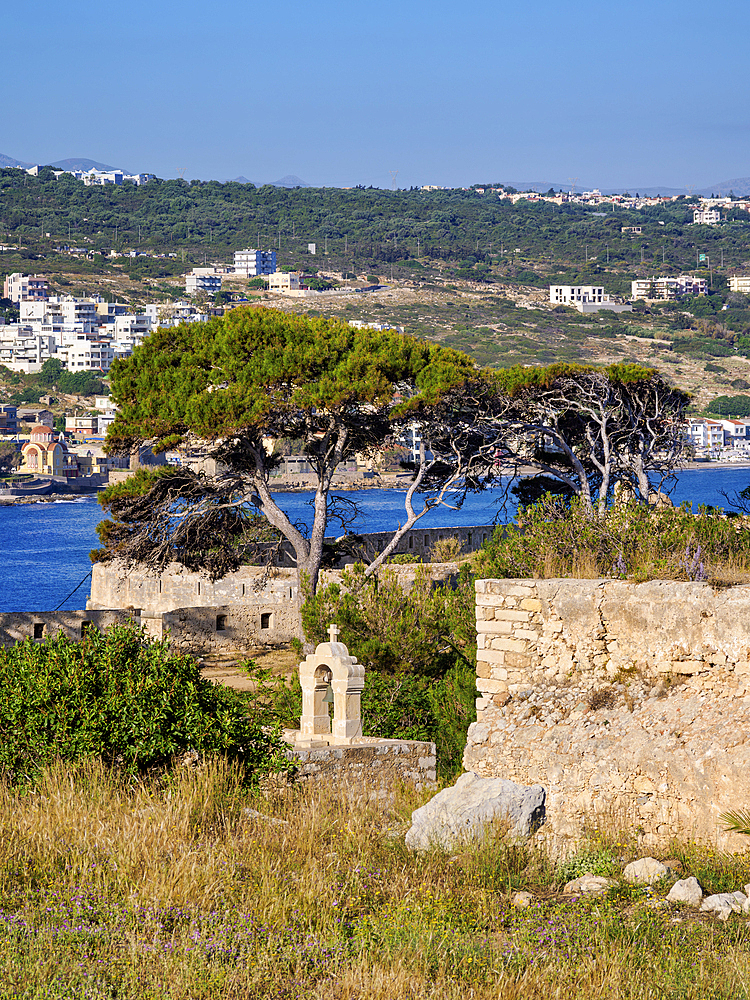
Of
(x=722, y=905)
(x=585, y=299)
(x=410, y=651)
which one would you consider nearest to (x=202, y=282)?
(x=585, y=299)

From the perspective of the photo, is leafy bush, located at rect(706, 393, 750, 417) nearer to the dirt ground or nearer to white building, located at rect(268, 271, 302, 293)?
white building, located at rect(268, 271, 302, 293)

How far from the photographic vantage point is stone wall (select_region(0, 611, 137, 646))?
16.3m

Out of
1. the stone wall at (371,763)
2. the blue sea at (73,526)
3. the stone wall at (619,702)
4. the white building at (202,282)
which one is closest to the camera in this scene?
the stone wall at (619,702)

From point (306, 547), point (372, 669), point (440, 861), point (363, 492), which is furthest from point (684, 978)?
point (363, 492)

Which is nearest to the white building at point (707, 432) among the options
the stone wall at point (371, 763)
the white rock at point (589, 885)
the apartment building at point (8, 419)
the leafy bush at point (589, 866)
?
the apartment building at point (8, 419)

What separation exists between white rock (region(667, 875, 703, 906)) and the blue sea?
24.8 m

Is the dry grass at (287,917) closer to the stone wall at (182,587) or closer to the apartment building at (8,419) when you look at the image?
the stone wall at (182,587)

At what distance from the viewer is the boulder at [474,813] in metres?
5.59

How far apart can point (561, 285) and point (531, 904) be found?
565 ft

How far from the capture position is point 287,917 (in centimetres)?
450

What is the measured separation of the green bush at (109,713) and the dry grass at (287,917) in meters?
0.31

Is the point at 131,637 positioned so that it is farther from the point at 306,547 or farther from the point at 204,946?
the point at 306,547

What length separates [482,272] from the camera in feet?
574

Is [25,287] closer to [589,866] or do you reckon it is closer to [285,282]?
[285,282]
